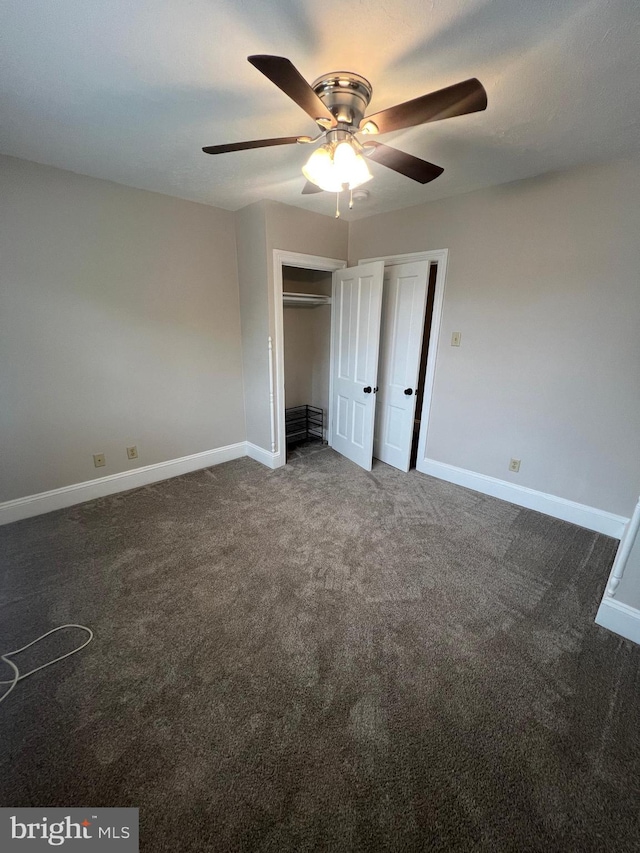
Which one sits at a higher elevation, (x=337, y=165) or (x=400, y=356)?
(x=337, y=165)

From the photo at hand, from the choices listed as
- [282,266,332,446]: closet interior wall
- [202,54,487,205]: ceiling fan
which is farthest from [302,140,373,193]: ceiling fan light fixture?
[282,266,332,446]: closet interior wall

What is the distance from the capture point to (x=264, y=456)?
3.58m

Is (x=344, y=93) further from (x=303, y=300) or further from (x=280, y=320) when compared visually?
(x=303, y=300)

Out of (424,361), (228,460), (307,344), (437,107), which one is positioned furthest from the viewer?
(307,344)

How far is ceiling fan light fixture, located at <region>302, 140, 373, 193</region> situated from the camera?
139 cm

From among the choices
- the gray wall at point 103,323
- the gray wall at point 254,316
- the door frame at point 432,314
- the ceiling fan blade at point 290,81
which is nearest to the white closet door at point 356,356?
the door frame at point 432,314

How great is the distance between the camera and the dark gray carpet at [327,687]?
3.57 ft

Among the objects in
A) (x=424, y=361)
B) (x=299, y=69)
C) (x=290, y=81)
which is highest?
(x=299, y=69)

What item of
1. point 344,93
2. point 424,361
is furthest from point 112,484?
point 424,361

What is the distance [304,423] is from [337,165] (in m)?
3.16

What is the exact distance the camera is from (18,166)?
216cm

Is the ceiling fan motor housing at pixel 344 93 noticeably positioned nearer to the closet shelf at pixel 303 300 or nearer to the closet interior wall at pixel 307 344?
the closet shelf at pixel 303 300

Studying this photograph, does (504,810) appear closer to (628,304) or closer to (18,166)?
(628,304)

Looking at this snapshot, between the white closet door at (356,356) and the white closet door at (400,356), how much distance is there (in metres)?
0.25
